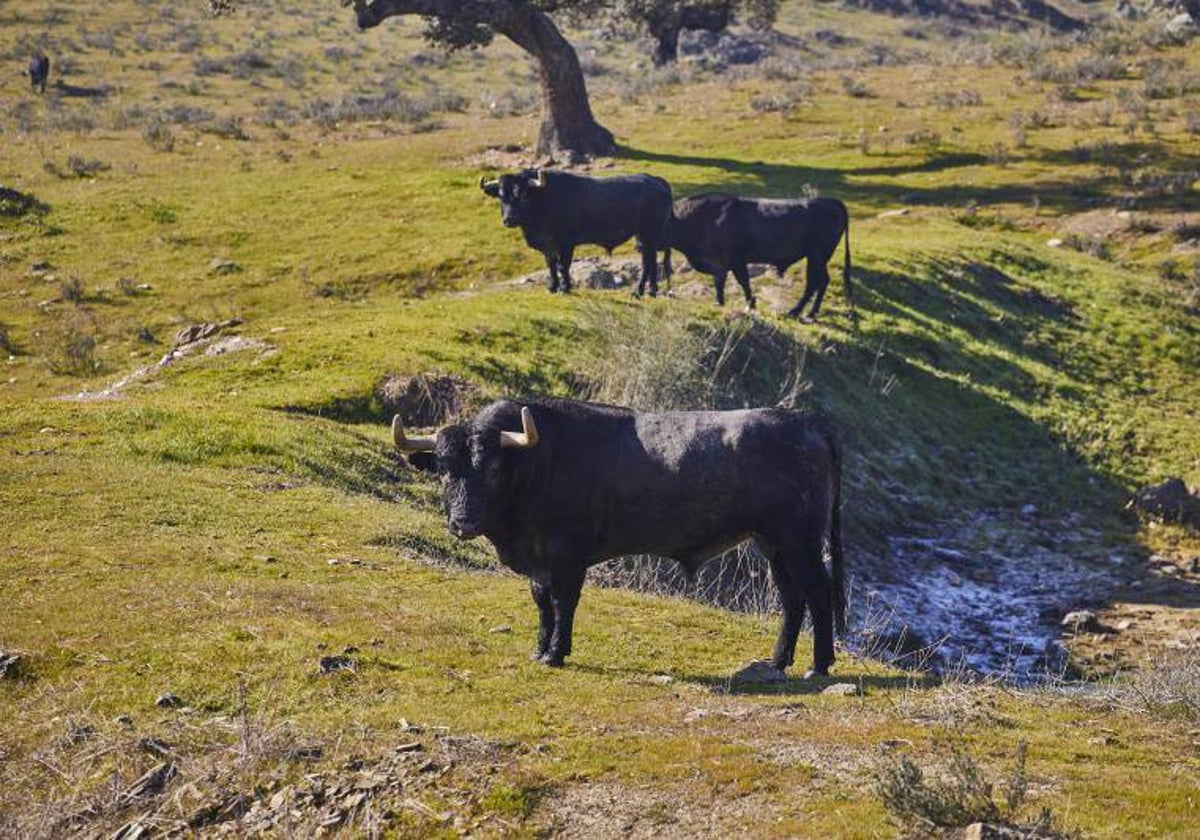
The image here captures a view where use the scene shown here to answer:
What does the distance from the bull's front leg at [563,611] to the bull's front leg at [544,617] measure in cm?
6

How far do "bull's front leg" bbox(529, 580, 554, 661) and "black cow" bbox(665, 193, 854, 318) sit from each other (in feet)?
54.9

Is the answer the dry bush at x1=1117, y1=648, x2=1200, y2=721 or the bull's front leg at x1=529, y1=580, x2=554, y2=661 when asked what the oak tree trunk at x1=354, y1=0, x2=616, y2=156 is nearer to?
the bull's front leg at x1=529, y1=580, x2=554, y2=661

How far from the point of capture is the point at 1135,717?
10828mm

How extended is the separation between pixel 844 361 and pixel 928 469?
2845 millimetres

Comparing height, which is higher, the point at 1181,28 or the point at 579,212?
the point at 1181,28

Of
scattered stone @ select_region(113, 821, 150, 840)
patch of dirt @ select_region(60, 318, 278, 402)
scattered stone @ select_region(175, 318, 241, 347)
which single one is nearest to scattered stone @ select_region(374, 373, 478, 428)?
patch of dirt @ select_region(60, 318, 278, 402)

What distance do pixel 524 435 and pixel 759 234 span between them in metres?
17.7

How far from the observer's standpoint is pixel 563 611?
39.8 feet

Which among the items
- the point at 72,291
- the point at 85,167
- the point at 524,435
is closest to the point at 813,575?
the point at 524,435

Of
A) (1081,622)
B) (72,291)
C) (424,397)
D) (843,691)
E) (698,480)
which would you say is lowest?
(1081,622)

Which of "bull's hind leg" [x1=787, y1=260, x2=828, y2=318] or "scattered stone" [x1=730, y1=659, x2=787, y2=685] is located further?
"bull's hind leg" [x1=787, y1=260, x2=828, y2=318]

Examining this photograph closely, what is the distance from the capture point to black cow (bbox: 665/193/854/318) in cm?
2853

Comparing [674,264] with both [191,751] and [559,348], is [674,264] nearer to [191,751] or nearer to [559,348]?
[559,348]

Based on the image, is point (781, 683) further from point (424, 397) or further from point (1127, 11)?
point (1127, 11)
